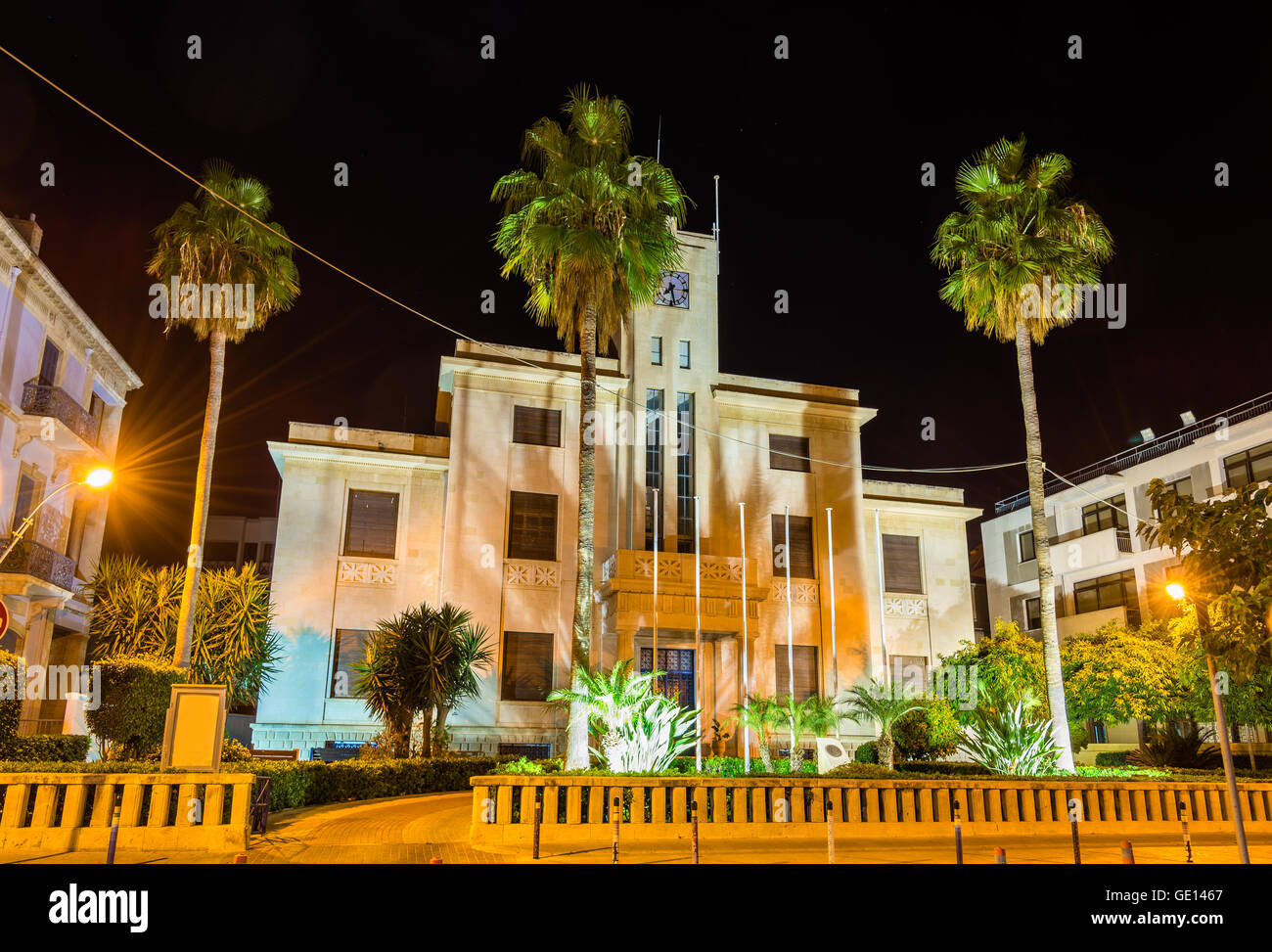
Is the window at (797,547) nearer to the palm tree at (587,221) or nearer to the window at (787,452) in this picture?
the window at (787,452)

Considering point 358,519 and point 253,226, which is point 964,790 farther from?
point 358,519

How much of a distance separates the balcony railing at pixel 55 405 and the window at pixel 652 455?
19270 mm

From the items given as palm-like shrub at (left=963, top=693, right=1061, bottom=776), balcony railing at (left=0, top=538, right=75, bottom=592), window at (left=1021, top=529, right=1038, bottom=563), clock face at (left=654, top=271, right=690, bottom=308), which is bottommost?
palm-like shrub at (left=963, top=693, right=1061, bottom=776)

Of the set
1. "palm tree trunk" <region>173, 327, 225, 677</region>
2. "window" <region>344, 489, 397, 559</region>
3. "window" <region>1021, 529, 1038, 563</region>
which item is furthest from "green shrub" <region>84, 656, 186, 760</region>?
"window" <region>1021, 529, 1038, 563</region>

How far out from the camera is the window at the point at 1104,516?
144 feet

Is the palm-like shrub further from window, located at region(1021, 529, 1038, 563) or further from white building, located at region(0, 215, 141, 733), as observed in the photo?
window, located at region(1021, 529, 1038, 563)

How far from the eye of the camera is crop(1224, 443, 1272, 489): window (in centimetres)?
3634

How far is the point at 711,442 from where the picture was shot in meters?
35.1

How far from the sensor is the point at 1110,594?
Result: 142 ft

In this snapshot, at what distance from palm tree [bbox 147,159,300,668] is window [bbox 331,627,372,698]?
8.47m

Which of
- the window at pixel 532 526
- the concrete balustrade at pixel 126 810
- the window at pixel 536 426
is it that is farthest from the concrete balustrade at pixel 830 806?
the window at pixel 536 426

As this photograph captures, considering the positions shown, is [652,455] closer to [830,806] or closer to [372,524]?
[372,524]
